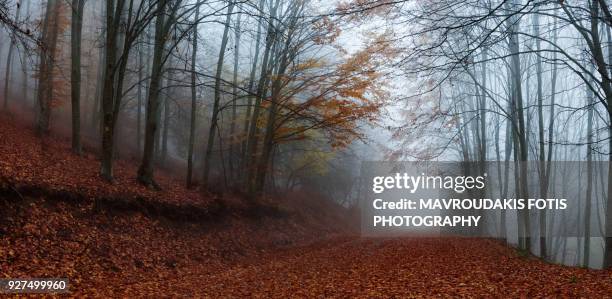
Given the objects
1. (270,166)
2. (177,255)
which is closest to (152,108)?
(177,255)

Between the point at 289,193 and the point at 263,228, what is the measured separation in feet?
33.4

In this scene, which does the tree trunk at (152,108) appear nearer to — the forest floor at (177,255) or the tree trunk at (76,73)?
the forest floor at (177,255)

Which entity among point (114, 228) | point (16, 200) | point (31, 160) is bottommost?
point (114, 228)

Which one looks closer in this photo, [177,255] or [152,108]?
[177,255]

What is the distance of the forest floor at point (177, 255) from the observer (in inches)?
281

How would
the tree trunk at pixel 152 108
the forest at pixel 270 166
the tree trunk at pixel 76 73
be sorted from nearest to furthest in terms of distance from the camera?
the forest at pixel 270 166 → the tree trunk at pixel 152 108 → the tree trunk at pixel 76 73

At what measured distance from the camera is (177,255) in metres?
10.4

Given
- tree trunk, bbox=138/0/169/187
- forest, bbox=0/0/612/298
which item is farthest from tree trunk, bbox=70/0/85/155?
tree trunk, bbox=138/0/169/187

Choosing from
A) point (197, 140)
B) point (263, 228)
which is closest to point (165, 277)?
point (263, 228)

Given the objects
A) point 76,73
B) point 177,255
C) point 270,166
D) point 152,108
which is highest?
point 76,73

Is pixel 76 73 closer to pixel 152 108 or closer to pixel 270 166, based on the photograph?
pixel 152 108

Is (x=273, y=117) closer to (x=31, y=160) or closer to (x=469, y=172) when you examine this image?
(x=31, y=160)

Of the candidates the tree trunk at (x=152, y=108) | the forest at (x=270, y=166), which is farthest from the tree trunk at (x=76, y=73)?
the tree trunk at (x=152, y=108)

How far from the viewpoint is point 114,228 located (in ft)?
32.1
